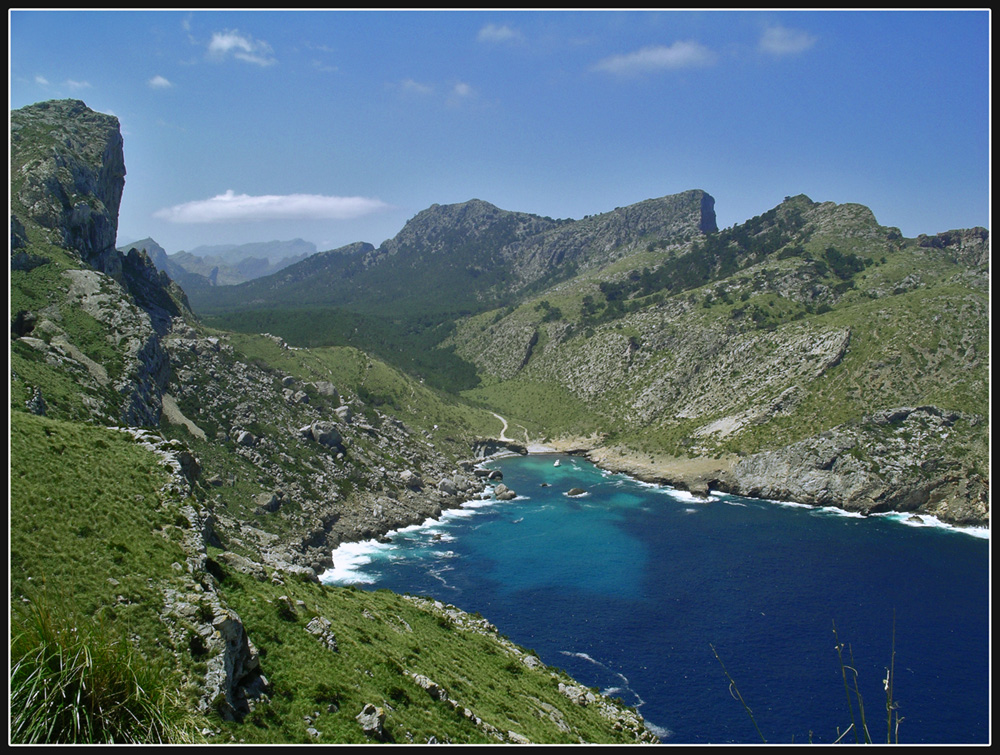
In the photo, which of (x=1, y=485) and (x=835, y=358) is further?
(x=835, y=358)

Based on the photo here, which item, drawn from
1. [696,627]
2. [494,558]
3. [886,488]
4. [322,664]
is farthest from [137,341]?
[886,488]

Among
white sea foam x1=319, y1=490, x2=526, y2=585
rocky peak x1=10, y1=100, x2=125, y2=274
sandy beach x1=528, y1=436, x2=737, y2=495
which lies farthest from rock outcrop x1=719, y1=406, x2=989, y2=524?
rocky peak x1=10, y1=100, x2=125, y2=274

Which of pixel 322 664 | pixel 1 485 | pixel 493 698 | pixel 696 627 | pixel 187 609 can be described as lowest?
pixel 696 627

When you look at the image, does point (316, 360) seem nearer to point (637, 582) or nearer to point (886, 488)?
point (637, 582)

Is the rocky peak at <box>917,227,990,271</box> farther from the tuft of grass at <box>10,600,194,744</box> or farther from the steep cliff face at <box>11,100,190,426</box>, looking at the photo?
the tuft of grass at <box>10,600,194,744</box>

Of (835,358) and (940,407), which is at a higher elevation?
(835,358)

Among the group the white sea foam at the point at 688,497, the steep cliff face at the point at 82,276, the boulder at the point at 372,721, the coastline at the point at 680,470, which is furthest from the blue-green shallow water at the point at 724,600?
the steep cliff face at the point at 82,276

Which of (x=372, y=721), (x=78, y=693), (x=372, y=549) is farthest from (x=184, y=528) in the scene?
(x=372, y=549)
